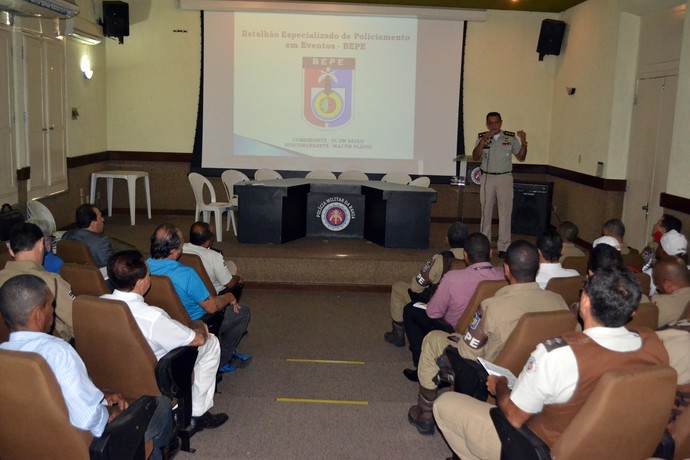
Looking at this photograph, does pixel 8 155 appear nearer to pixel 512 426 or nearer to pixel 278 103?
pixel 278 103

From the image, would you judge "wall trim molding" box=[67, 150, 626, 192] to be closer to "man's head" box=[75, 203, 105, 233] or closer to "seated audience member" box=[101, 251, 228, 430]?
"man's head" box=[75, 203, 105, 233]

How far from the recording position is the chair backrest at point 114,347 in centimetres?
288

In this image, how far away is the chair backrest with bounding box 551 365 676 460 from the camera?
85.4 inches

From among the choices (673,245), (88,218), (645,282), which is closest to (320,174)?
(88,218)

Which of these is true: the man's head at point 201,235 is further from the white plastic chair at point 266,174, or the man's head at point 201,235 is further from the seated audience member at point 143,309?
the white plastic chair at point 266,174

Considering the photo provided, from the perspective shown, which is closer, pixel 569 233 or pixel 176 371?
pixel 176 371

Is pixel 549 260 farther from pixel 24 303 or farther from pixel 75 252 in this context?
pixel 75 252

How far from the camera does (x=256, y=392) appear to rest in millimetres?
4215

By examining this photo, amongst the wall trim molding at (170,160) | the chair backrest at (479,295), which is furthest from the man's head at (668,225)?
the wall trim molding at (170,160)

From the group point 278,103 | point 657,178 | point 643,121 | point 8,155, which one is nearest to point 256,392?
point 8,155

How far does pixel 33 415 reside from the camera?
2271 mm

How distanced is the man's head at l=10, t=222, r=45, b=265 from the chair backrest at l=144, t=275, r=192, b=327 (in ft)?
2.14

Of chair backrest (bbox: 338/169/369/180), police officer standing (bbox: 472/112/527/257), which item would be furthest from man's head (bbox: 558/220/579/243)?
chair backrest (bbox: 338/169/369/180)

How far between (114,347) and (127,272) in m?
0.34
